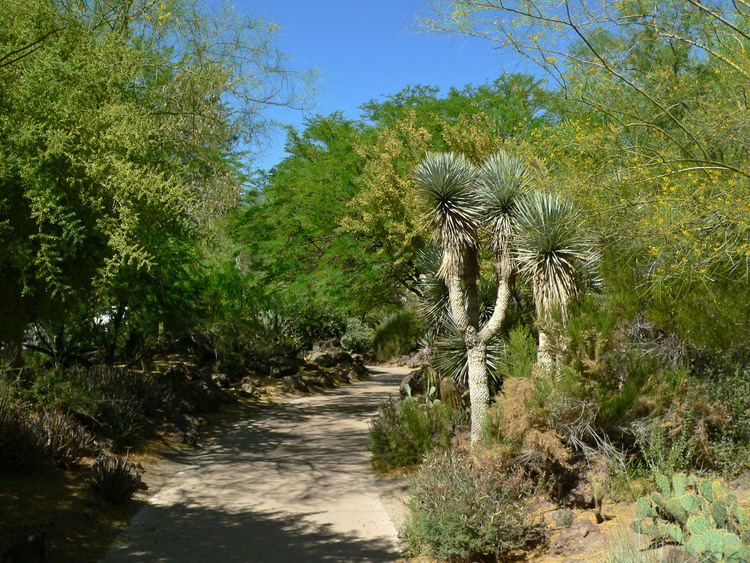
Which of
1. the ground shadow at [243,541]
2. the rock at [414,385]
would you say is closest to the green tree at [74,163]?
the ground shadow at [243,541]

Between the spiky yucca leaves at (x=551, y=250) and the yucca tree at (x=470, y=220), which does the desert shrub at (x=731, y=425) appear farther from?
the yucca tree at (x=470, y=220)

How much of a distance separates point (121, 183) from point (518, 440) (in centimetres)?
530

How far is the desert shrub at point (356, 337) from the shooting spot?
33344 mm

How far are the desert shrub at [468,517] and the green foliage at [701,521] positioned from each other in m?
1.31

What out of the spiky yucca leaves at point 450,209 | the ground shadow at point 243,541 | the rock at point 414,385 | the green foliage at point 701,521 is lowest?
the ground shadow at point 243,541

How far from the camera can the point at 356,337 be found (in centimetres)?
3397

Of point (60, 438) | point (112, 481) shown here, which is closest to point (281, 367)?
point (60, 438)

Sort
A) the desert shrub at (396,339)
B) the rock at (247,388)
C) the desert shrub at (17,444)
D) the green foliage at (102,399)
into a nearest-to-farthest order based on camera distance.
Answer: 1. the desert shrub at (17,444)
2. the green foliage at (102,399)
3. the rock at (247,388)
4. the desert shrub at (396,339)

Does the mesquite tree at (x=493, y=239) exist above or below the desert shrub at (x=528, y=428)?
above

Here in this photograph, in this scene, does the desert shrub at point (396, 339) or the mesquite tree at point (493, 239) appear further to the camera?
the desert shrub at point (396, 339)

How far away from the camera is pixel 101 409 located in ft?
37.0

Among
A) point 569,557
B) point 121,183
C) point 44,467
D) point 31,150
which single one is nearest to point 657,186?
point 569,557

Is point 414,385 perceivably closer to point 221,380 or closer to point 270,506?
point 221,380

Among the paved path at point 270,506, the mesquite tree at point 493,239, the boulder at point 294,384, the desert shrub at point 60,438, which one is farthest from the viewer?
the boulder at point 294,384
